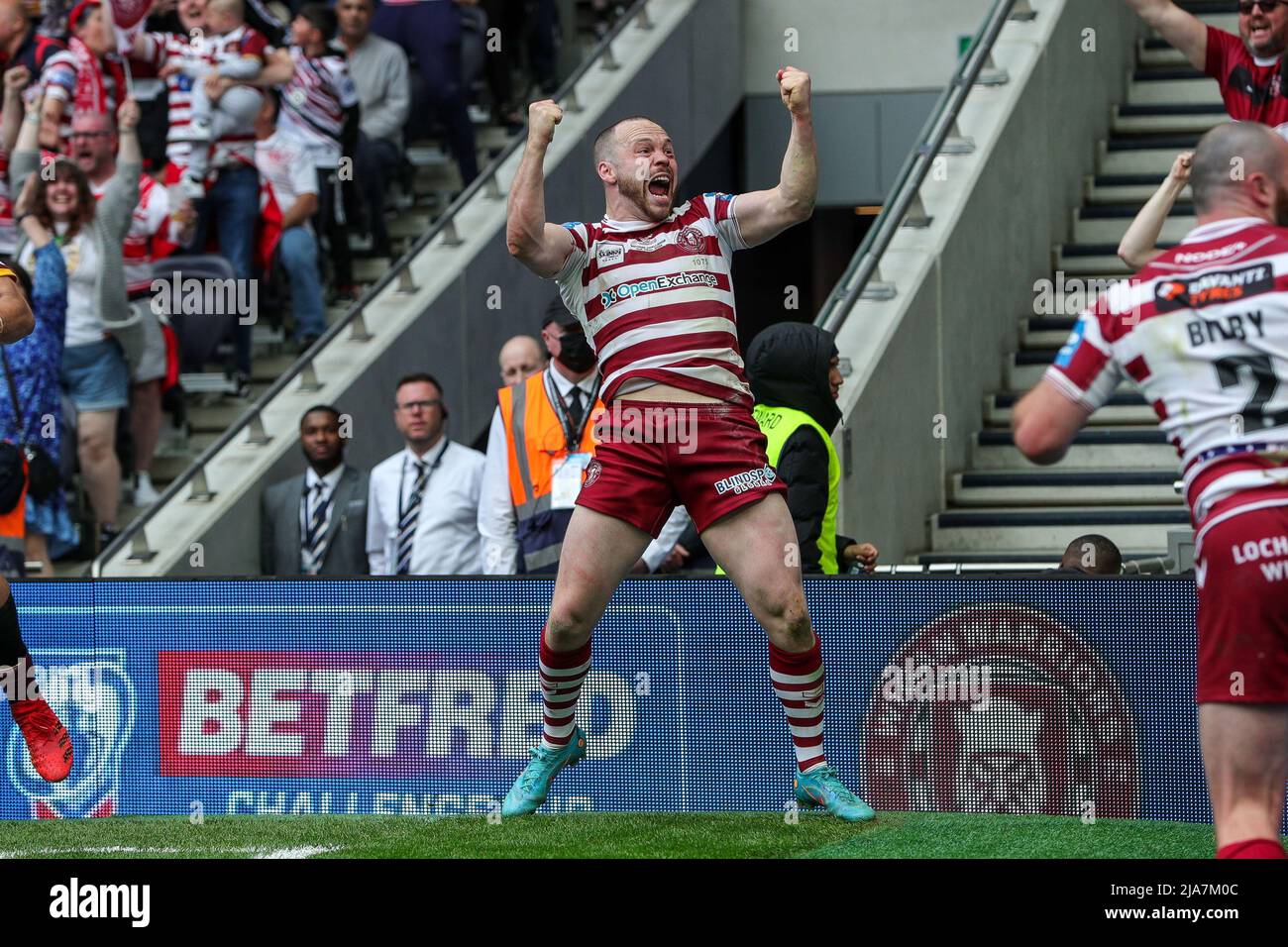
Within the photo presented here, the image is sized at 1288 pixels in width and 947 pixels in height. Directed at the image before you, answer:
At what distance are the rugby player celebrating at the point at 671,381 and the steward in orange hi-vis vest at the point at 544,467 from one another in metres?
1.88

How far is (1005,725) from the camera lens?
7766 mm

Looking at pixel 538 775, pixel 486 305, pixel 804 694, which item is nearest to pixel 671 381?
pixel 804 694

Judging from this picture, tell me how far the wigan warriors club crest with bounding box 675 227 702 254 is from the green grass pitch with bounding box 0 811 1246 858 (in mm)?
2042

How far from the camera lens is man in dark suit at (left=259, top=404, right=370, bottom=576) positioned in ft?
33.6

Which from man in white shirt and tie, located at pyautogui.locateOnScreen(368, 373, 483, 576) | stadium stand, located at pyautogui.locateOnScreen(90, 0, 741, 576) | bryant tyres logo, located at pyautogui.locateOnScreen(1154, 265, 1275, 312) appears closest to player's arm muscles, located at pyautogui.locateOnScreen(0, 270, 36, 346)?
man in white shirt and tie, located at pyautogui.locateOnScreen(368, 373, 483, 576)

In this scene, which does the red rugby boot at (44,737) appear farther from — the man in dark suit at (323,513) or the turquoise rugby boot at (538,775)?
the man in dark suit at (323,513)

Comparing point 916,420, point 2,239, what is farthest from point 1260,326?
point 2,239

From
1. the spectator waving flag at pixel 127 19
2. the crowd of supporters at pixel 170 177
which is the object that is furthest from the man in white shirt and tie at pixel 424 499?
the spectator waving flag at pixel 127 19

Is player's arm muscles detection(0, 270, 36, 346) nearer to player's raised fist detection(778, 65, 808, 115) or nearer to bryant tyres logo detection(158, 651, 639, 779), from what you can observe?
bryant tyres logo detection(158, 651, 639, 779)

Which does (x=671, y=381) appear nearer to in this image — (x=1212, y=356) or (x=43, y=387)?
(x=1212, y=356)

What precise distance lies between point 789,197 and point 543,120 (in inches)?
34.1

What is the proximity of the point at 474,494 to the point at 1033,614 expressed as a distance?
3196mm

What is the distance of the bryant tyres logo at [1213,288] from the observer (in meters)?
5.21
